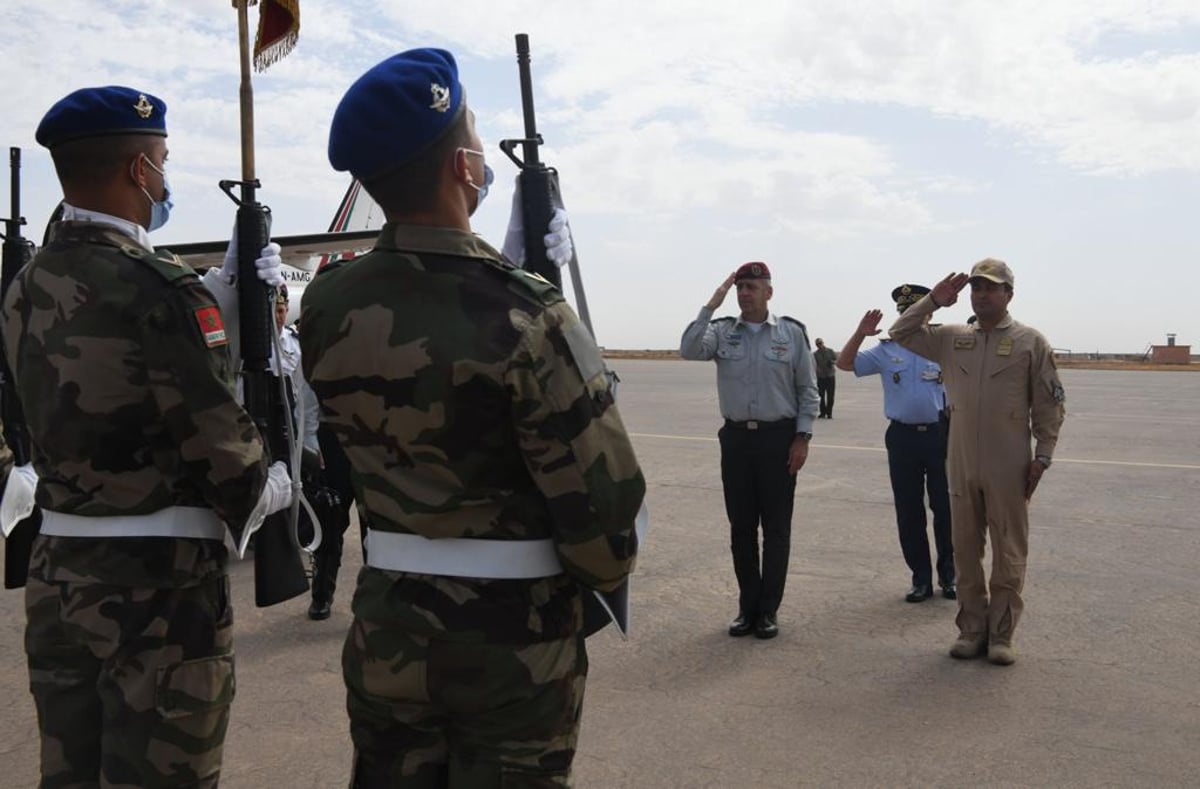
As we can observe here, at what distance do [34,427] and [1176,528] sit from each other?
790 centimetres

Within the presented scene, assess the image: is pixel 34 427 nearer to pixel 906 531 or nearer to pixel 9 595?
pixel 9 595

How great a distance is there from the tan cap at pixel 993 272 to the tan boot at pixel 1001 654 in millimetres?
1715

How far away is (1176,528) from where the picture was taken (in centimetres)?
791

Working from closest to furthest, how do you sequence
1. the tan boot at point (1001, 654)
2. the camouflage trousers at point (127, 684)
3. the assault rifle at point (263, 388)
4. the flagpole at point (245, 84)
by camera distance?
the camouflage trousers at point (127, 684)
the assault rifle at point (263, 388)
the flagpole at point (245, 84)
the tan boot at point (1001, 654)

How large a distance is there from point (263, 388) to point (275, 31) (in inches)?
72.5

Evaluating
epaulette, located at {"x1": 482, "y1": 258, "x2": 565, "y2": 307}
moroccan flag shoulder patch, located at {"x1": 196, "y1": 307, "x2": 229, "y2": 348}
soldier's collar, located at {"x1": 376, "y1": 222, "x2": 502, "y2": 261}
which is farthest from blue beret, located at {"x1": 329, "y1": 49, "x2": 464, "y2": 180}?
moroccan flag shoulder patch, located at {"x1": 196, "y1": 307, "x2": 229, "y2": 348}

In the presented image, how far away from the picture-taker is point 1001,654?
4.82 m

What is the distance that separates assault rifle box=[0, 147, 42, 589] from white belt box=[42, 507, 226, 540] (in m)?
0.88

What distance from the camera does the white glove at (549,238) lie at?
8.56 ft

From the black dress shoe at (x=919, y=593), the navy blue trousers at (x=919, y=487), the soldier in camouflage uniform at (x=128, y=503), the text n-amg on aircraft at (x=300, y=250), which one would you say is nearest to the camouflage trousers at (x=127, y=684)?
the soldier in camouflage uniform at (x=128, y=503)

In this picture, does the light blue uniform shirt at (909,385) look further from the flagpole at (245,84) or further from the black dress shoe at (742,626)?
the flagpole at (245,84)

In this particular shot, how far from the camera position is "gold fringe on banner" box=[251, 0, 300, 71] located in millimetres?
4211

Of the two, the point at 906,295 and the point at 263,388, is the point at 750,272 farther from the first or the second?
the point at 263,388

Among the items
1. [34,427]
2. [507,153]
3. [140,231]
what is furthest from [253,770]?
[507,153]
